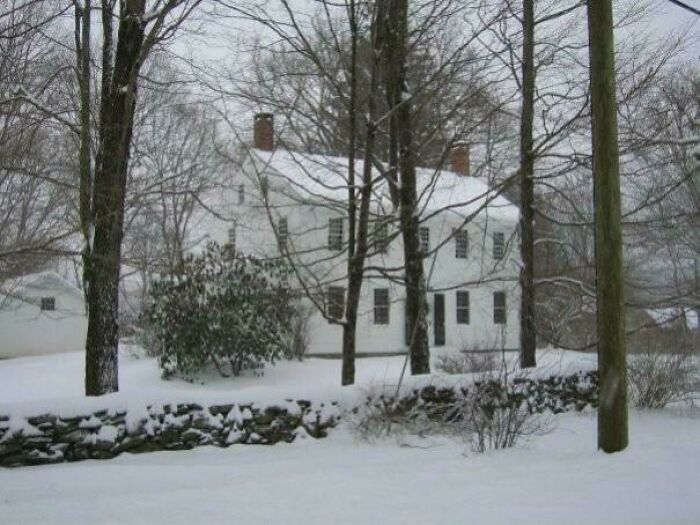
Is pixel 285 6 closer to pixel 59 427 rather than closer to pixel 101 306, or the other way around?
pixel 101 306

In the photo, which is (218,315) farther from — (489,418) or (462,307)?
(462,307)

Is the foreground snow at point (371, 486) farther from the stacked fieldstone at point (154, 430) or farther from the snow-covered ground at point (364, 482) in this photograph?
the stacked fieldstone at point (154, 430)

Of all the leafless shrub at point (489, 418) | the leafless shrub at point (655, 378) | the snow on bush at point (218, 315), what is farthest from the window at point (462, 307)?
the leafless shrub at point (489, 418)

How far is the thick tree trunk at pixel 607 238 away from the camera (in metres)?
7.79

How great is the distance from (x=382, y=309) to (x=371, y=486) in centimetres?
2003

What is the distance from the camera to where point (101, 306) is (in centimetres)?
1034

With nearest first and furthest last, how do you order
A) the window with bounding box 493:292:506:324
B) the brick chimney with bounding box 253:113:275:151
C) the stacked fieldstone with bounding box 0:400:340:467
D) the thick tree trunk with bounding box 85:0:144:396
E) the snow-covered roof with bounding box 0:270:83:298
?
the stacked fieldstone with bounding box 0:400:340:467 < the thick tree trunk with bounding box 85:0:144:396 < the brick chimney with bounding box 253:113:275:151 < the snow-covered roof with bounding box 0:270:83:298 < the window with bounding box 493:292:506:324

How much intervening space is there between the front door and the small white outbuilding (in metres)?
13.9

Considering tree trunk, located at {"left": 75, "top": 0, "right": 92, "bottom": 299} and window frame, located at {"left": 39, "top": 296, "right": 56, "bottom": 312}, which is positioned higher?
tree trunk, located at {"left": 75, "top": 0, "right": 92, "bottom": 299}

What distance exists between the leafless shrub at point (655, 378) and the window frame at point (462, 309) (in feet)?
57.6

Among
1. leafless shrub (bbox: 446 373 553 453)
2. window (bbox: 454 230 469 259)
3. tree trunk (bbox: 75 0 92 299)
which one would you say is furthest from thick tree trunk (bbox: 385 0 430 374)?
window (bbox: 454 230 469 259)

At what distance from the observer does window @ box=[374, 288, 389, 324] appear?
88.2 ft

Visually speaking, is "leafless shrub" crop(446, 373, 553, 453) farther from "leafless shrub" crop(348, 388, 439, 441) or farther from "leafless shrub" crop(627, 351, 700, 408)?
"leafless shrub" crop(627, 351, 700, 408)

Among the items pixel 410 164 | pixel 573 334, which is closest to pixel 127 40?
pixel 410 164
